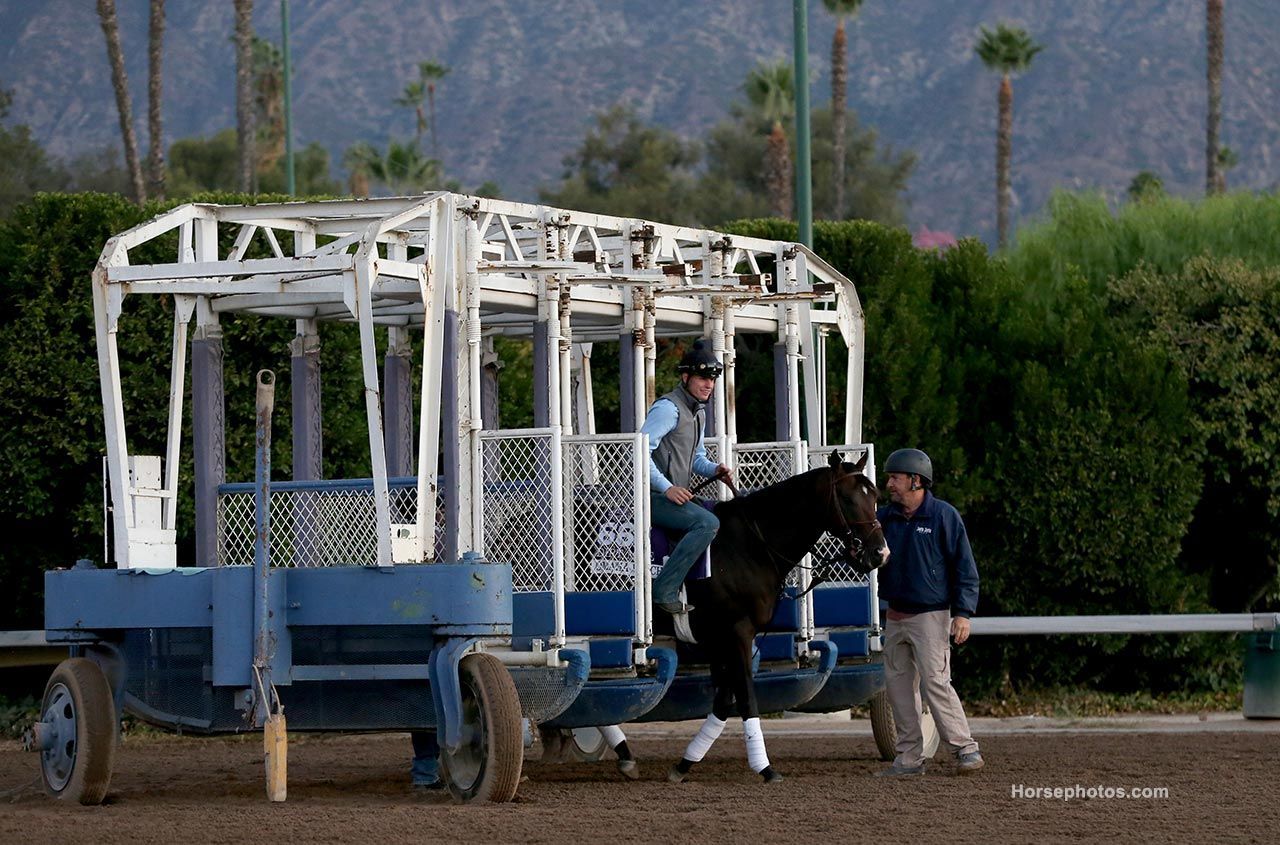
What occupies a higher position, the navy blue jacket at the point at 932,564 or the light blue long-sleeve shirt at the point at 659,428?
the light blue long-sleeve shirt at the point at 659,428

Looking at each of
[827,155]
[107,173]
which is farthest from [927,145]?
[107,173]

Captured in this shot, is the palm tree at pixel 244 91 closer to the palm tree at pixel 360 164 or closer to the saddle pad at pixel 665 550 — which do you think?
the palm tree at pixel 360 164

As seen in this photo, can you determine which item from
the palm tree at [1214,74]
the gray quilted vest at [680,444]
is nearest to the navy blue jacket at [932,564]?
the gray quilted vest at [680,444]

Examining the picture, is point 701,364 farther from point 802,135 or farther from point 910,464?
point 802,135

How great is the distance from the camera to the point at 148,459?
39.0 ft

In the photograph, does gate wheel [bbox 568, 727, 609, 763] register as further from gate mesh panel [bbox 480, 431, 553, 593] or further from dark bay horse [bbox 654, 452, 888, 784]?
gate mesh panel [bbox 480, 431, 553, 593]

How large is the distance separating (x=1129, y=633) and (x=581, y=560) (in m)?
7.93

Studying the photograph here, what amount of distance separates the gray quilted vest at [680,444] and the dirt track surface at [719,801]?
178 cm

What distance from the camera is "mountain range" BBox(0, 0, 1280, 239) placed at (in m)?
124

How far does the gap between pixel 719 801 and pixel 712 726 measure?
1117mm

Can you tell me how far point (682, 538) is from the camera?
12.0 metres

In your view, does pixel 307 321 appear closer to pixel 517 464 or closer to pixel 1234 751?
pixel 517 464

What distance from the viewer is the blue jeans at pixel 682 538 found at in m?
11.9

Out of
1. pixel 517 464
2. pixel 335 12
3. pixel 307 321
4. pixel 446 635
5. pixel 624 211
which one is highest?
pixel 335 12
